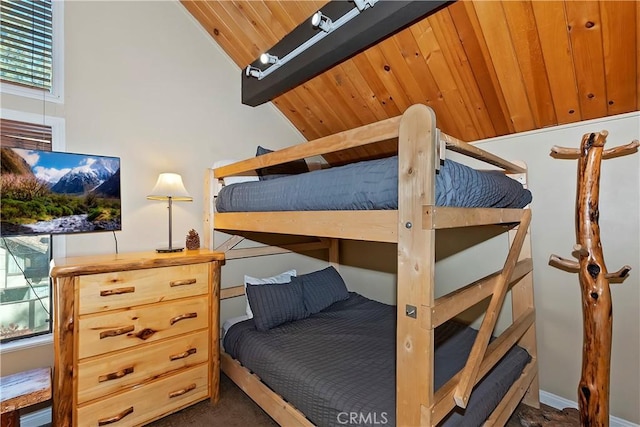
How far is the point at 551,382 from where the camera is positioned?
82.7 inches

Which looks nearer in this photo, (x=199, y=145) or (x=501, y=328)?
(x=501, y=328)

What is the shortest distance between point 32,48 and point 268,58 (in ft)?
4.73

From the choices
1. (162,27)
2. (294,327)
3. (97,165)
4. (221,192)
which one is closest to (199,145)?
(221,192)

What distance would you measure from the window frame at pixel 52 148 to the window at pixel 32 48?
0.41 feet

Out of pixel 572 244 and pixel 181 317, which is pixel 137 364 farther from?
pixel 572 244

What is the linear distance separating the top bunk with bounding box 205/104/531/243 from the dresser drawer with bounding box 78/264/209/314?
544 millimetres

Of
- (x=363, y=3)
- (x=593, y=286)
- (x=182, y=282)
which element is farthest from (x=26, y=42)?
(x=593, y=286)

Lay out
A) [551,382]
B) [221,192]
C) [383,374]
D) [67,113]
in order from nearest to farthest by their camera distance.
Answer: [383,374] → [67,113] → [551,382] → [221,192]

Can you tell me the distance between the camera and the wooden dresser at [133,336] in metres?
1.54

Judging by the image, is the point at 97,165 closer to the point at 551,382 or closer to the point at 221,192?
the point at 221,192

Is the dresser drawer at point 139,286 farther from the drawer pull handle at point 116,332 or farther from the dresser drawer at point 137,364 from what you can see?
the dresser drawer at point 137,364

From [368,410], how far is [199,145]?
2.25m

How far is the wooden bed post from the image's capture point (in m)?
1.04

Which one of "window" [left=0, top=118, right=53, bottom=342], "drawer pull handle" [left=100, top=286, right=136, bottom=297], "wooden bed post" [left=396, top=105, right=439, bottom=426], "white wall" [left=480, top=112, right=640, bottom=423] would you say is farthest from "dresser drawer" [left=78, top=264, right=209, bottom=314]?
"white wall" [left=480, top=112, right=640, bottom=423]
